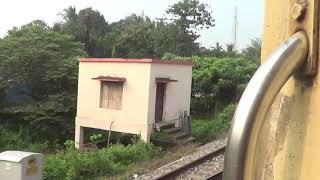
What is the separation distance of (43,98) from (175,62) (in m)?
6.20

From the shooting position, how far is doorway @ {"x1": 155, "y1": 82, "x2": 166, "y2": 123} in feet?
56.4

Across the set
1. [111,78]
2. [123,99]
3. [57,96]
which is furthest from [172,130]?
[57,96]

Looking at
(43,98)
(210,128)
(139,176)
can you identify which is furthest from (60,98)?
(139,176)

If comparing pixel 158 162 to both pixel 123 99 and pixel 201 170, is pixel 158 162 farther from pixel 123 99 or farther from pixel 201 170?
pixel 123 99

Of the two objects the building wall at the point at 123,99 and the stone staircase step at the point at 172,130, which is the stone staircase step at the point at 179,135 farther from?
the building wall at the point at 123,99

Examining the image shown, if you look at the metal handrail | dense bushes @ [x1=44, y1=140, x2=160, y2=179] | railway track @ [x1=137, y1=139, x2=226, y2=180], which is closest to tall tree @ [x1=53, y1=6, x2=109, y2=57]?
dense bushes @ [x1=44, y1=140, x2=160, y2=179]

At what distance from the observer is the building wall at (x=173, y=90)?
16.6 metres

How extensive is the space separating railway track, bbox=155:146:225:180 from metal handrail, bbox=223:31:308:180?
330 inches

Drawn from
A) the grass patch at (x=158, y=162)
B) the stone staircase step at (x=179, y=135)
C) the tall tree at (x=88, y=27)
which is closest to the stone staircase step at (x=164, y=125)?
the stone staircase step at (x=179, y=135)

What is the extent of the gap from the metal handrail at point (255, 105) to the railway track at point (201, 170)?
838cm

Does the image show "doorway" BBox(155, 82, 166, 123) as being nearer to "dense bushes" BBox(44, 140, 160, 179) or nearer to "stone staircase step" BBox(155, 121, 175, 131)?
"stone staircase step" BBox(155, 121, 175, 131)

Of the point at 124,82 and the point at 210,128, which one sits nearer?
the point at 124,82

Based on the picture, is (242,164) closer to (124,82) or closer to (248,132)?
(248,132)

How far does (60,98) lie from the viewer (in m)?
20.0
